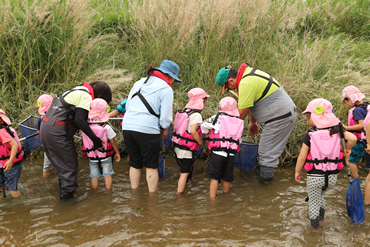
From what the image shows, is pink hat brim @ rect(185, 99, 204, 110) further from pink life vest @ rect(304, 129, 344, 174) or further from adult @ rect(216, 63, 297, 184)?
pink life vest @ rect(304, 129, 344, 174)

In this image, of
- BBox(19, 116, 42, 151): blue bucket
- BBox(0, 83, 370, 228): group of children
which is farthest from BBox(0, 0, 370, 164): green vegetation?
BBox(0, 83, 370, 228): group of children

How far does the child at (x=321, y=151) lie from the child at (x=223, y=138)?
2.82 ft

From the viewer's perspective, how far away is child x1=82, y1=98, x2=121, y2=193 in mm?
3668

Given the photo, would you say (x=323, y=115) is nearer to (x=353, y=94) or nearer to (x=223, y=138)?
(x=223, y=138)

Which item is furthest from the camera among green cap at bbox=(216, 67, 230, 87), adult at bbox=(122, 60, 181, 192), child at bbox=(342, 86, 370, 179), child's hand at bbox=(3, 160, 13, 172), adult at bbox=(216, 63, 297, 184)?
child at bbox=(342, 86, 370, 179)

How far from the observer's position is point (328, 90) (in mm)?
5547

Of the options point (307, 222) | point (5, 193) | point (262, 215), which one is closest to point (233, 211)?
point (262, 215)

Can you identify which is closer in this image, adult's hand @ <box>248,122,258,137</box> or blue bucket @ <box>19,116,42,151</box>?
blue bucket @ <box>19,116,42,151</box>

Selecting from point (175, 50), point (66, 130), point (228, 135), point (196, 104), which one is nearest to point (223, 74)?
point (196, 104)

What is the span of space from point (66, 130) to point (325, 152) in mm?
2820

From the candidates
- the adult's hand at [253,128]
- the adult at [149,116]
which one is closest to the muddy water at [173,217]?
the adult at [149,116]

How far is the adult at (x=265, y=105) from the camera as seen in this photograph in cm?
375

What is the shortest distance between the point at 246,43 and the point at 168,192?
119 inches

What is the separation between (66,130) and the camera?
3465mm
